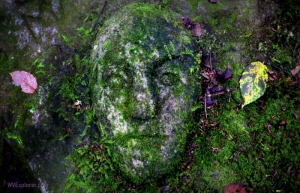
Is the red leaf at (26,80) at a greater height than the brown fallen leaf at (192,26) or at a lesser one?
lesser

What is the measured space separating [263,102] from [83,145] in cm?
261

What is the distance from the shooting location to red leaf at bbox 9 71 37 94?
3.47m

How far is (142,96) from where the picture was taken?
291cm

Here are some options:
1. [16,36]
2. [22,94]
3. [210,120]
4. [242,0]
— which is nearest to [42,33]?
[16,36]

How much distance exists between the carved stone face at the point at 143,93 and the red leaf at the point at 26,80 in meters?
1.00

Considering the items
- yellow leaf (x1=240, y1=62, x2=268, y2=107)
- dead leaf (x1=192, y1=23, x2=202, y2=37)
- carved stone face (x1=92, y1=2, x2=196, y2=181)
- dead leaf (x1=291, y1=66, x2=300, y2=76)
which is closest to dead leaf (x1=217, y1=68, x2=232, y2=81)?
yellow leaf (x1=240, y1=62, x2=268, y2=107)

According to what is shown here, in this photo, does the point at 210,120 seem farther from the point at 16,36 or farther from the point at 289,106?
the point at 16,36

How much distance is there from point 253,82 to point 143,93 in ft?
5.11

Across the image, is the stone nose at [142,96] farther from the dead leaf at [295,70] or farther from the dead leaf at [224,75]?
the dead leaf at [295,70]

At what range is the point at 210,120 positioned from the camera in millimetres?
3342

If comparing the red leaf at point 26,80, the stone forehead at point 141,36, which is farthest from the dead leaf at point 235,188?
the red leaf at point 26,80

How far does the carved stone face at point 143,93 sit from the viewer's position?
9.70 feet

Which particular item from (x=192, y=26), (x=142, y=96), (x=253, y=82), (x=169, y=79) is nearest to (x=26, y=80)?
(x=142, y=96)

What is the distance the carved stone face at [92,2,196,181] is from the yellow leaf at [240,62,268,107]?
2.37ft
